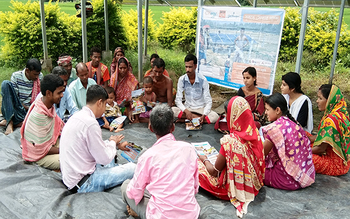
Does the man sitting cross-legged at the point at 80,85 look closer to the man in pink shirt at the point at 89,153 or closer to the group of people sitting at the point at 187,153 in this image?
the group of people sitting at the point at 187,153

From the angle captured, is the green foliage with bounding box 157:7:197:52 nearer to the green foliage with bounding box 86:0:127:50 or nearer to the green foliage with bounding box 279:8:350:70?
the green foliage with bounding box 86:0:127:50

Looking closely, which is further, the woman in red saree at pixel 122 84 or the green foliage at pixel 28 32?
the green foliage at pixel 28 32

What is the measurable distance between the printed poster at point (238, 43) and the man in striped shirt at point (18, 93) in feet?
11.9

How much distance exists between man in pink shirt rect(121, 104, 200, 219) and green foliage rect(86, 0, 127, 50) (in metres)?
8.55

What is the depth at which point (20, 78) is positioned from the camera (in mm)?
4797

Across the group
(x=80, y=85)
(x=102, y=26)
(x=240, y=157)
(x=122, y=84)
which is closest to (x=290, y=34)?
(x=122, y=84)

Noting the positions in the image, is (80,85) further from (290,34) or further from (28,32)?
(290,34)

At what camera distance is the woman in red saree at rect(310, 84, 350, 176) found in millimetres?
3508

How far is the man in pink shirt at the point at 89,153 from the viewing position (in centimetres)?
281

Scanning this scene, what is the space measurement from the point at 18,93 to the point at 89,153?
108 inches

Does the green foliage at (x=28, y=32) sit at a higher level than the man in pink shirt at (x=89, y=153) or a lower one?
higher

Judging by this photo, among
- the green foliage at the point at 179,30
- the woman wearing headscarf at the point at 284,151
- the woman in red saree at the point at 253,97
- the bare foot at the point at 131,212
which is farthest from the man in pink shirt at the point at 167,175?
the green foliage at the point at 179,30

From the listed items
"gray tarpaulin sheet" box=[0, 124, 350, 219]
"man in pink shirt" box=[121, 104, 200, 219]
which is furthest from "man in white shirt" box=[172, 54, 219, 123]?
"man in pink shirt" box=[121, 104, 200, 219]

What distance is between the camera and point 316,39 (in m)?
8.92
